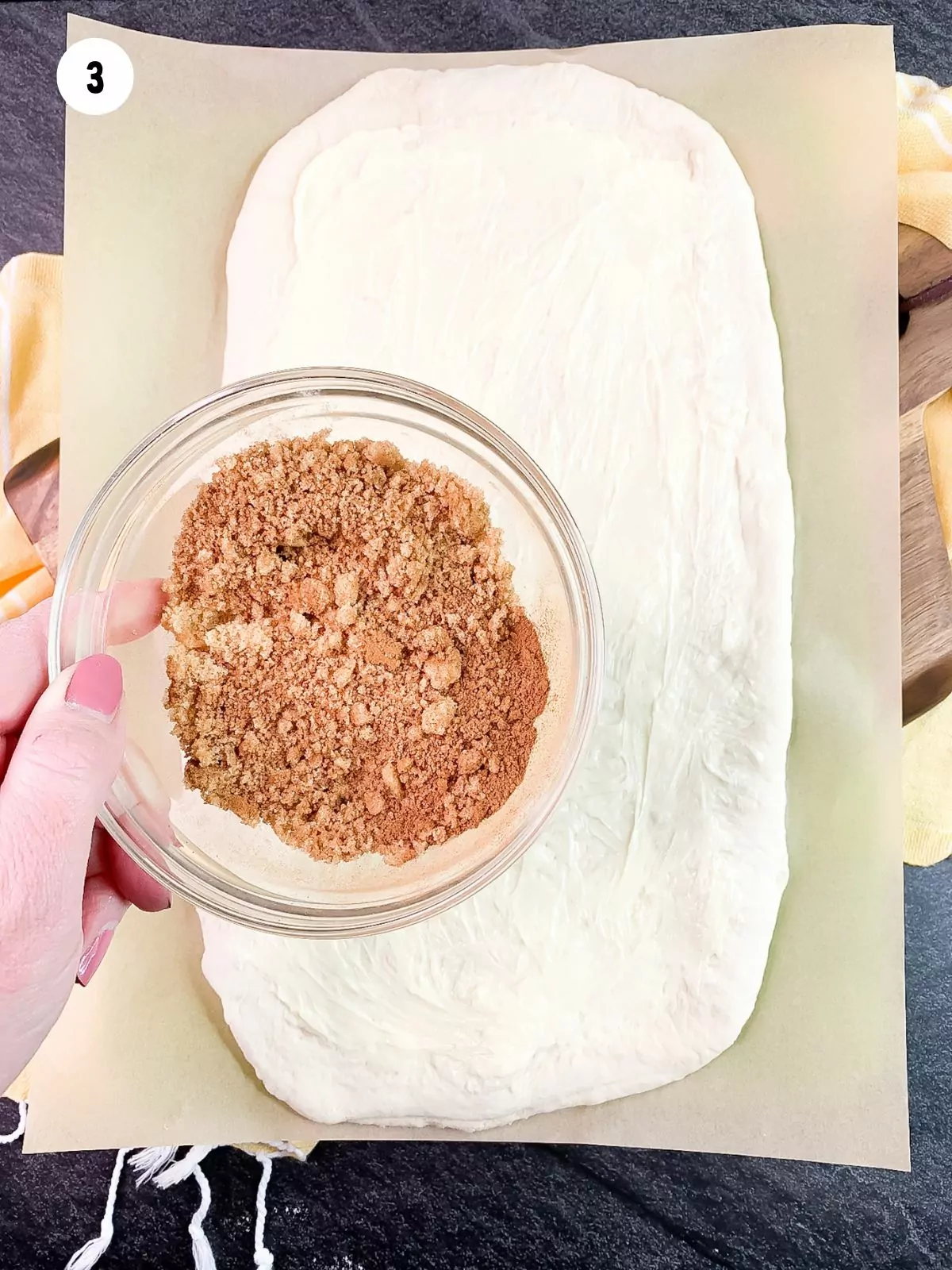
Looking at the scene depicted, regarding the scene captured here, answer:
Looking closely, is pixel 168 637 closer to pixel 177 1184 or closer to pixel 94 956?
pixel 94 956

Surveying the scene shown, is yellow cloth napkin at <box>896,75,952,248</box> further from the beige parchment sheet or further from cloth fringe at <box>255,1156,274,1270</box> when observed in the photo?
cloth fringe at <box>255,1156,274,1270</box>

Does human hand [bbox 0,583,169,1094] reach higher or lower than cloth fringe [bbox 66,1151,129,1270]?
higher

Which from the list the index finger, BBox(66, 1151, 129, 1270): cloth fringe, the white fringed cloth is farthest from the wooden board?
BBox(66, 1151, 129, 1270): cloth fringe

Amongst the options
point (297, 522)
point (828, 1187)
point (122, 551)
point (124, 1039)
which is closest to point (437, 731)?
point (297, 522)

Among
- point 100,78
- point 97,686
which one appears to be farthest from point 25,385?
point 97,686

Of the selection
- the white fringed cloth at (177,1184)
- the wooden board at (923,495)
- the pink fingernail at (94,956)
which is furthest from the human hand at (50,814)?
the wooden board at (923,495)

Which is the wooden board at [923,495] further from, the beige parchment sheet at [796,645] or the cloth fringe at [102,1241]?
the cloth fringe at [102,1241]
